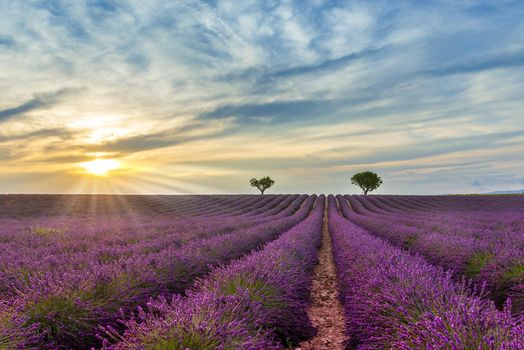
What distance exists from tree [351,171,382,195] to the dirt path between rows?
59.2m

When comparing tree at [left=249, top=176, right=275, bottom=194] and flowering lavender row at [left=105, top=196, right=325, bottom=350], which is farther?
tree at [left=249, top=176, right=275, bottom=194]

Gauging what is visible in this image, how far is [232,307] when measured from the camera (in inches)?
125

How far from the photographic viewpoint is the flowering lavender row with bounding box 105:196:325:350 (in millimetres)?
2453

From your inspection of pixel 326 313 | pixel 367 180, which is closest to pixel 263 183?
pixel 367 180

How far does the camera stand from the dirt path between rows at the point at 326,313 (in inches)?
159

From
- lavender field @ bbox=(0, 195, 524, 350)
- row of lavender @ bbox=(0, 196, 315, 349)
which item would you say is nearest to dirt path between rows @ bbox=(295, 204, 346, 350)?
lavender field @ bbox=(0, 195, 524, 350)

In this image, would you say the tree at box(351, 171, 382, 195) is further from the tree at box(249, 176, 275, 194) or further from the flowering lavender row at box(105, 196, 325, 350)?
the flowering lavender row at box(105, 196, 325, 350)

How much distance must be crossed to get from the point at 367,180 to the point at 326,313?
62656 mm

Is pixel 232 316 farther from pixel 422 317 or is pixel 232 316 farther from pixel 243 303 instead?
pixel 422 317

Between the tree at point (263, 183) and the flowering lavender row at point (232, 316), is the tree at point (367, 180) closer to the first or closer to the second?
the tree at point (263, 183)

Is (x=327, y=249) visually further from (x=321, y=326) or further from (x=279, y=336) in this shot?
(x=279, y=336)

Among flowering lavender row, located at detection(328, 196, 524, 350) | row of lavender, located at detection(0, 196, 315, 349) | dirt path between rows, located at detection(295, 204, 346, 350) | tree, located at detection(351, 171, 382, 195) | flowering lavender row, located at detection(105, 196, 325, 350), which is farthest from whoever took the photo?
tree, located at detection(351, 171, 382, 195)

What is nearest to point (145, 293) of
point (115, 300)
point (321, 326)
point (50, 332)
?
point (115, 300)

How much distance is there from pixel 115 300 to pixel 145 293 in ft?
1.74
